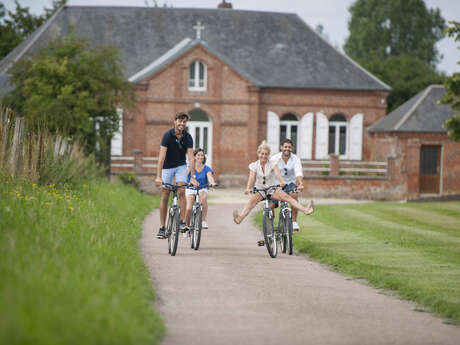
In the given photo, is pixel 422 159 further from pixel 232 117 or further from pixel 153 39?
pixel 153 39

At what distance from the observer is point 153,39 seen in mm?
38156

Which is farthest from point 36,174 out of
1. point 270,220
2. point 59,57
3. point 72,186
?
point 59,57

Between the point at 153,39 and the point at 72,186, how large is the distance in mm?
23970

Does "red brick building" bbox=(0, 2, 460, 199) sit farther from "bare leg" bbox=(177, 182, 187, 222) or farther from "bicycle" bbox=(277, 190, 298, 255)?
"bare leg" bbox=(177, 182, 187, 222)

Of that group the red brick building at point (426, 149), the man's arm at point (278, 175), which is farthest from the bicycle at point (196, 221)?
the red brick building at point (426, 149)

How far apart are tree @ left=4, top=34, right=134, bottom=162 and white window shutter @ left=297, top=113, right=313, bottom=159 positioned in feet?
42.8

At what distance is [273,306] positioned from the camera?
268 inches

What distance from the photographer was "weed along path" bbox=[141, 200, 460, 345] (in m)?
5.71

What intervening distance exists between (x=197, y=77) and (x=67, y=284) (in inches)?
1177

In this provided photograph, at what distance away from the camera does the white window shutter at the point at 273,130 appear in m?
36.3

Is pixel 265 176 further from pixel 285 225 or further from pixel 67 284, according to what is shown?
pixel 67 284

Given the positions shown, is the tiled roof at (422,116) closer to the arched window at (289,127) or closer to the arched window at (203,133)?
the arched window at (289,127)

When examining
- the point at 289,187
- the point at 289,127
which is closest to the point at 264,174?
the point at 289,187

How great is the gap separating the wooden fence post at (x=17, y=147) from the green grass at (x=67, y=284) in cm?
350
